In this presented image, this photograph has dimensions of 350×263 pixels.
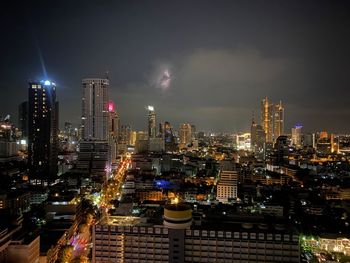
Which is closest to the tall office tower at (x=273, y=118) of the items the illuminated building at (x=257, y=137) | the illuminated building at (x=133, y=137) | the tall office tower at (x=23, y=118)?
the illuminated building at (x=257, y=137)

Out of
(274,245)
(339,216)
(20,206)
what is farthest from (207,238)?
(20,206)

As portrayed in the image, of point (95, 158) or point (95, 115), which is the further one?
point (95, 115)

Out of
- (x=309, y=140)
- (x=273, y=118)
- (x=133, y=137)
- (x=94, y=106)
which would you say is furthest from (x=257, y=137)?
(x=94, y=106)

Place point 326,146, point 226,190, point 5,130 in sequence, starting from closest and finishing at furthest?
point 226,190, point 5,130, point 326,146

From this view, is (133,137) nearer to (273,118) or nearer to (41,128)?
(273,118)

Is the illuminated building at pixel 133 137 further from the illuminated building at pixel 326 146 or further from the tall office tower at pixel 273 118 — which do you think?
the illuminated building at pixel 326 146

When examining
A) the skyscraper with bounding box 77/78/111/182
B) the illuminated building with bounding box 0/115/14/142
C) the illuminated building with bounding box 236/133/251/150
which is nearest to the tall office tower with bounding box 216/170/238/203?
the skyscraper with bounding box 77/78/111/182

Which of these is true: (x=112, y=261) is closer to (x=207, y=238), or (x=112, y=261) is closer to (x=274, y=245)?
(x=207, y=238)
